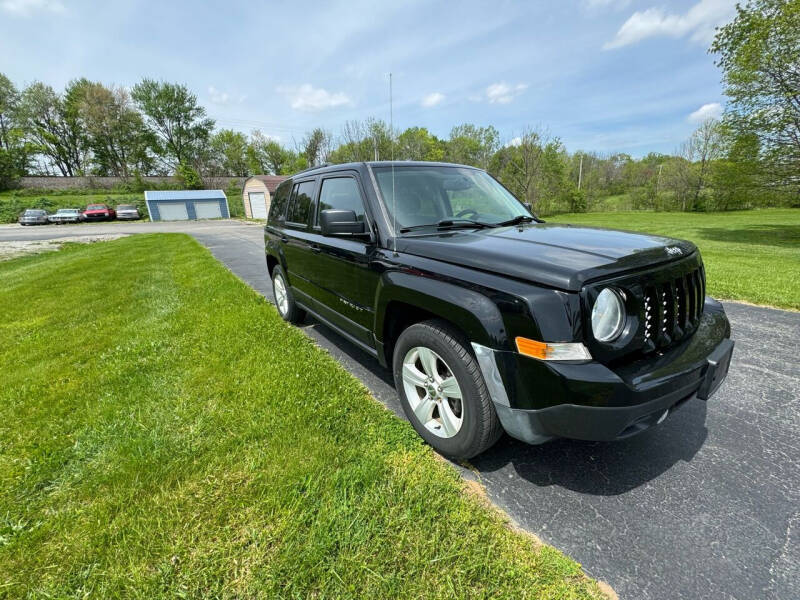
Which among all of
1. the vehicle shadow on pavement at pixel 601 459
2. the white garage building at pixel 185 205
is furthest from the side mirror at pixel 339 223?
the white garage building at pixel 185 205

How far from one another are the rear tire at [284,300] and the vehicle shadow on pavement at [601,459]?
3.22 m

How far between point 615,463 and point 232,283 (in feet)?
22.8

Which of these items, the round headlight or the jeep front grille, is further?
the jeep front grille

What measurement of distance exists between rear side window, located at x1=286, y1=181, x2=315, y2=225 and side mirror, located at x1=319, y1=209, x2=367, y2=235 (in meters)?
1.36

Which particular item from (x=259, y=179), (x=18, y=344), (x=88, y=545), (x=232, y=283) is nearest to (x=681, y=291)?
(x=88, y=545)

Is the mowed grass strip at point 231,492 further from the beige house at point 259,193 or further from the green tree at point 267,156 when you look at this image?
the green tree at point 267,156

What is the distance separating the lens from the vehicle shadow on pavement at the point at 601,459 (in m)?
2.21

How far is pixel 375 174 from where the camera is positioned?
307 cm

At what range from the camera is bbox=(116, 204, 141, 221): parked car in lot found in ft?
126

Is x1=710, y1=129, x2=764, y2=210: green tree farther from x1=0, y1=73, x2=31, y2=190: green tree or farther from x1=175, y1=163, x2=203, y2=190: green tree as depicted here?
x1=0, y1=73, x2=31, y2=190: green tree

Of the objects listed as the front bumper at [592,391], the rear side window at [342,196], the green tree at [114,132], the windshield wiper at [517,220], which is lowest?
the front bumper at [592,391]

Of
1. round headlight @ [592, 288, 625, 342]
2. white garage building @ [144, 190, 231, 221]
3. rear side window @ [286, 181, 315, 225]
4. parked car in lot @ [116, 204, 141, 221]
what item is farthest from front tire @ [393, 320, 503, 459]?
white garage building @ [144, 190, 231, 221]

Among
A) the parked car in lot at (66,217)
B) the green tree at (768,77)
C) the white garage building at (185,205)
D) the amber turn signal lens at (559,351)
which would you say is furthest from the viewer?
the white garage building at (185,205)

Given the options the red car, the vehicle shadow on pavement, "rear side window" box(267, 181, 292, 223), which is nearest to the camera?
the vehicle shadow on pavement
